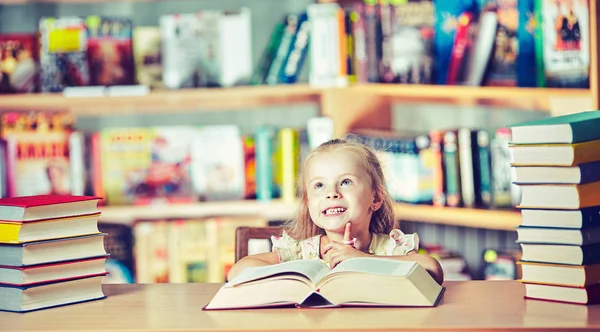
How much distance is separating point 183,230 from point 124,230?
209 millimetres

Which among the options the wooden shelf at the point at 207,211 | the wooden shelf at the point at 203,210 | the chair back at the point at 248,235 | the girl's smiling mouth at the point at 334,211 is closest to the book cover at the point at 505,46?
the wooden shelf at the point at 207,211

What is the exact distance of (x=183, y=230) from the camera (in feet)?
10.7

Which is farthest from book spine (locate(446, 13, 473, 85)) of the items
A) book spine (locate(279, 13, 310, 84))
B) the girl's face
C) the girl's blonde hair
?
the girl's face

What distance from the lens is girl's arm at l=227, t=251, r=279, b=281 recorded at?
1.60m

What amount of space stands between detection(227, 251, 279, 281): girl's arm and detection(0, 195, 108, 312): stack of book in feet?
0.71

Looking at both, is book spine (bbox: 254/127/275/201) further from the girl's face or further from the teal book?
the teal book

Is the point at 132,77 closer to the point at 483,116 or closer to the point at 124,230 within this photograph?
the point at 124,230

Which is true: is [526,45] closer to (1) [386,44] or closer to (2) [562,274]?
(1) [386,44]

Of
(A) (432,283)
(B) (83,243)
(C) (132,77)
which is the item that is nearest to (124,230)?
(C) (132,77)

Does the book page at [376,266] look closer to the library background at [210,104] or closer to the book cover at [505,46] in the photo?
the book cover at [505,46]

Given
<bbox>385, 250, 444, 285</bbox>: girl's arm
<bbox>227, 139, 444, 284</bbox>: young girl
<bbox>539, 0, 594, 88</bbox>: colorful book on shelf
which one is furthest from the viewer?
<bbox>539, 0, 594, 88</bbox>: colorful book on shelf

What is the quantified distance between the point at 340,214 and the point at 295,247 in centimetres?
13

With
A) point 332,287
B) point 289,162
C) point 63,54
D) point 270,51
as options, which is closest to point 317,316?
point 332,287

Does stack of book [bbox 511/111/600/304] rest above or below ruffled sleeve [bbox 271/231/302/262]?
above
